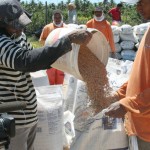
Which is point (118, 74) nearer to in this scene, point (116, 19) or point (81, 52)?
point (81, 52)

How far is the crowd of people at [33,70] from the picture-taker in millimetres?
2605

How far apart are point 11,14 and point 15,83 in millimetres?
472

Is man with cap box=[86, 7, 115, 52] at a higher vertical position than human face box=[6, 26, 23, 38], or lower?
lower

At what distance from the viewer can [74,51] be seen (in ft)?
10.2

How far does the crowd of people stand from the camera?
261 centimetres

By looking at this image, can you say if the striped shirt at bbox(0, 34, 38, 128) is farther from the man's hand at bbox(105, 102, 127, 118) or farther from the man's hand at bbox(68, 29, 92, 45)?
the man's hand at bbox(105, 102, 127, 118)

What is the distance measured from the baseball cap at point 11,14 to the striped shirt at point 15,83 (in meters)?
0.10

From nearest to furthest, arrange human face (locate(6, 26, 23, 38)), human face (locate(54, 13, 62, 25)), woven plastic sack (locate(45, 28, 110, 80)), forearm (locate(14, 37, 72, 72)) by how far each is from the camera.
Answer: forearm (locate(14, 37, 72, 72)), human face (locate(6, 26, 23, 38)), woven plastic sack (locate(45, 28, 110, 80)), human face (locate(54, 13, 62, 25))

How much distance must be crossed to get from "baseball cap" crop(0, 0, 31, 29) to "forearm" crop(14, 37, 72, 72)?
242mm

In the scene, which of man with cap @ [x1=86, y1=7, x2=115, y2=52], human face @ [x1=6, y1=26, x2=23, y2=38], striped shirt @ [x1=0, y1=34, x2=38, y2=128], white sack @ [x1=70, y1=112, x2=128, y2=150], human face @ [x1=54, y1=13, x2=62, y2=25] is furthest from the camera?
man with cap @ [x1=86, y1=7, x2=115, y2=52]

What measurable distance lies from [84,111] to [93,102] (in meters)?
0.21

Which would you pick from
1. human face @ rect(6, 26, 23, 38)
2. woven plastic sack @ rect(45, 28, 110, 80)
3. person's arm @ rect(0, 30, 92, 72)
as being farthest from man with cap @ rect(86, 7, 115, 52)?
person's arm @ rect(0, 30, 92, 72)

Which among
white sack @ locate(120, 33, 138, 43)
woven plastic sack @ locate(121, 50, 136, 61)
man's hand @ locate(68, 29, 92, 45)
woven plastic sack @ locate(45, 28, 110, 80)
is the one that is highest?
man's hand @ locate(68, 29, 92, 45)

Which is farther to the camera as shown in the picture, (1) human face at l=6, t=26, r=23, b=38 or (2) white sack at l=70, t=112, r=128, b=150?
(2) white sack at l=70, t=112, r=128, b=150
